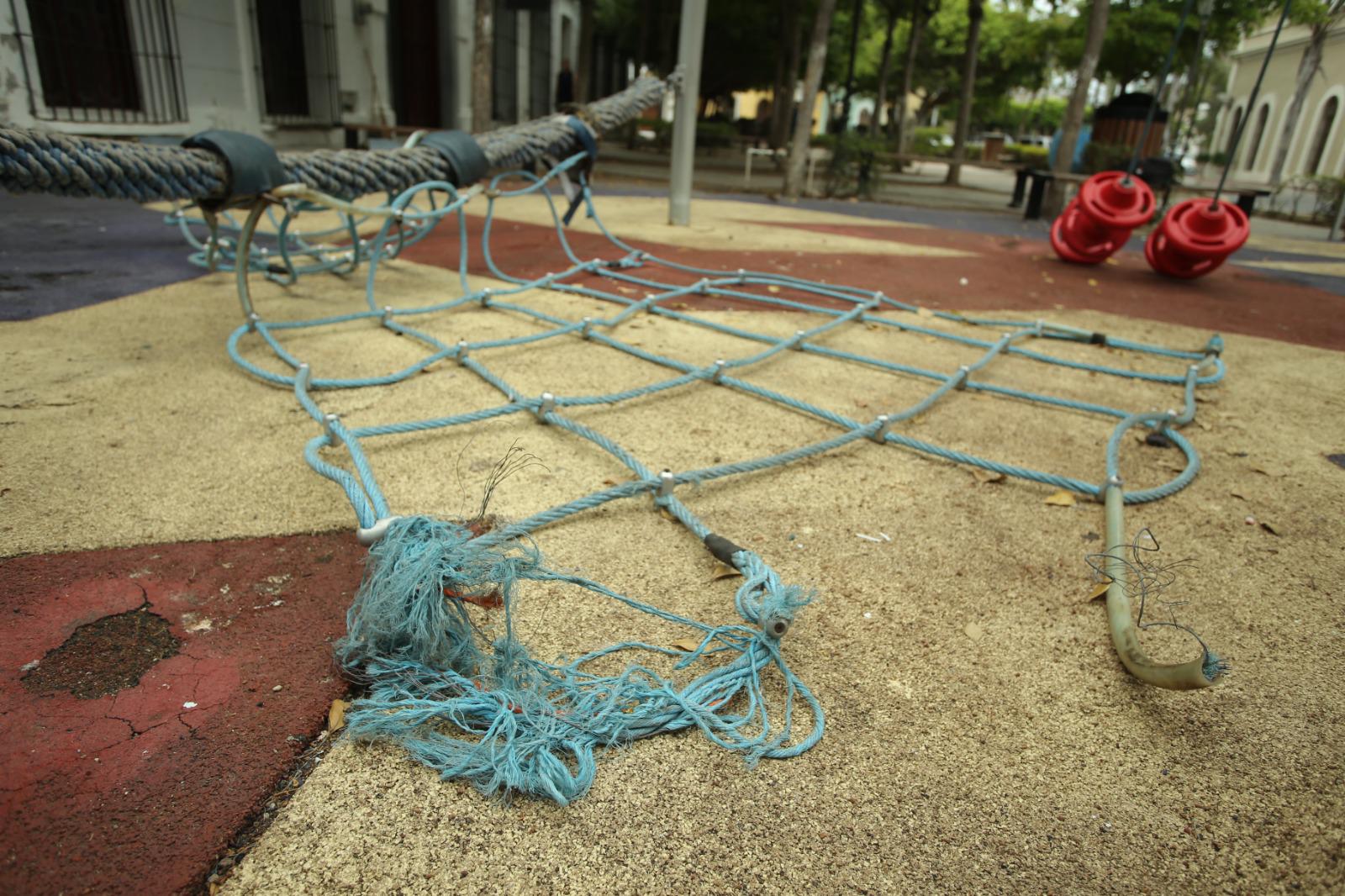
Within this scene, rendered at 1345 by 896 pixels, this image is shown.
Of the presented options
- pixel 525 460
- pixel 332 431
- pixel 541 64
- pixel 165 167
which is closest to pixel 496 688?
pixel 525 460

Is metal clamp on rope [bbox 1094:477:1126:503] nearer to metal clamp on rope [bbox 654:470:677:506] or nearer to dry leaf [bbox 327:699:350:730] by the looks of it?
metal clamp on rope [bbox 654:470:677:506]

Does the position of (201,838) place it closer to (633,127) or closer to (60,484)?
(60,484)

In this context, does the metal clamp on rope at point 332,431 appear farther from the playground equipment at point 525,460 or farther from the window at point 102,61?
the window at point 102,61

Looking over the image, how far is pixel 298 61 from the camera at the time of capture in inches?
387

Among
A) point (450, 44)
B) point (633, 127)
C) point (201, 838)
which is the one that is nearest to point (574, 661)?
point (201, 838)

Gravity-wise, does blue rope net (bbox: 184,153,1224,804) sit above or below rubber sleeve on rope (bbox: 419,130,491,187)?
below

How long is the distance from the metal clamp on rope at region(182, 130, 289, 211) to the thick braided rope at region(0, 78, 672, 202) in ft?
0.11

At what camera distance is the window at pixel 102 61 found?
21.6ft

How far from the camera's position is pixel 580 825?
106 centimetres

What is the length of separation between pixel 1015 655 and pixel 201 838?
1286mm

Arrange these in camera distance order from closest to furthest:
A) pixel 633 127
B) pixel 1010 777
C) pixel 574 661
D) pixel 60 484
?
pixel 1010 777 → pixel 574 661 → pixel 60 484 → pixel 633 127

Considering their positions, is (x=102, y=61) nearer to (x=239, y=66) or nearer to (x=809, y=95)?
(x=239, y=66)

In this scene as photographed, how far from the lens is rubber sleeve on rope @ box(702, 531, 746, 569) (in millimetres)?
1561

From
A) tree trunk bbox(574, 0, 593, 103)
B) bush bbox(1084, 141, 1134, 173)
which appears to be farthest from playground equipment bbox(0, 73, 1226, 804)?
bush bbox(1084, 141, 1134, 173)
